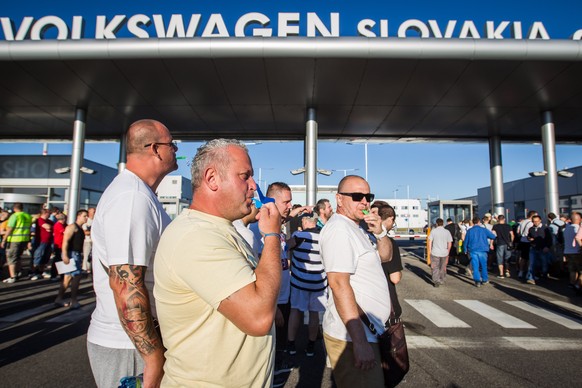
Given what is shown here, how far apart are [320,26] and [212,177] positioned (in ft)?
33.2

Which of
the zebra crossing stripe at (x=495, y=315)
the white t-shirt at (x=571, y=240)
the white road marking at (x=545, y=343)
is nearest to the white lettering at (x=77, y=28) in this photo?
the zebra crossing stripe at (x=495, y=315)

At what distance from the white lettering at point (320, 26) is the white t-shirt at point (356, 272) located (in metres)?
9.14

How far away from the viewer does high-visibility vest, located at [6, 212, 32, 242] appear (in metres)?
9.77

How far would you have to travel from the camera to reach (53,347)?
4805 millimetres

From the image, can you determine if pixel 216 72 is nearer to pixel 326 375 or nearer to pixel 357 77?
pixel 357 77

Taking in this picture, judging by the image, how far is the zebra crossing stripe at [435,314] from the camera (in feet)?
20.4

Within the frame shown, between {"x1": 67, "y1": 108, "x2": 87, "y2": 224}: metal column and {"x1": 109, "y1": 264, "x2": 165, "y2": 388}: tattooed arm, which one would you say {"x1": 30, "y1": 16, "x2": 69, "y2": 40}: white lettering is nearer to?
{"x1": 67, "y1": 108, "x2": 87, "y2": 224}: metal column

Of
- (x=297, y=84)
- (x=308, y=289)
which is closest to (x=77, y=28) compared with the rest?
(x=297, y=84)

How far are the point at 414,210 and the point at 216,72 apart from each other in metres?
36.7

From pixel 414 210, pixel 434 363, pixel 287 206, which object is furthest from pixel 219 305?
pixel 414 210

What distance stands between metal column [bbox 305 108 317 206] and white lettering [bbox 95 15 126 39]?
6962mm

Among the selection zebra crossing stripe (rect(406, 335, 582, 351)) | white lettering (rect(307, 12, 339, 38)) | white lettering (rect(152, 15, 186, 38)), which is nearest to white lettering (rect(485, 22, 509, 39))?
white lettering (rect(307, 12, 339, 38))

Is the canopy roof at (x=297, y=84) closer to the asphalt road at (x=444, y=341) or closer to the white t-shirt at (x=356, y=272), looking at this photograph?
the asphalt road at (x=444, y=341)

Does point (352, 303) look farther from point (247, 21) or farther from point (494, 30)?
point (494, 30)
